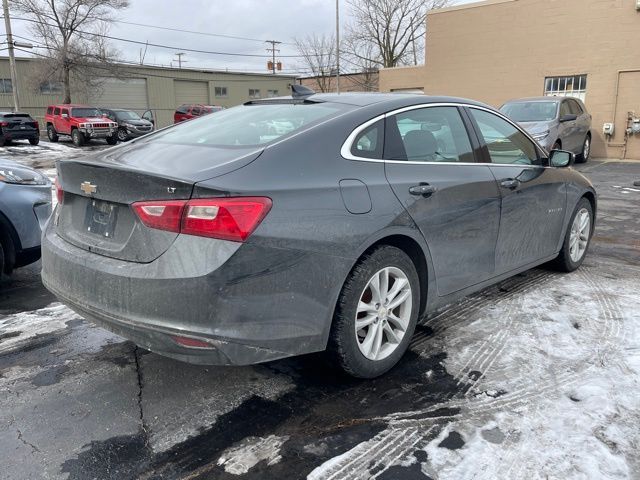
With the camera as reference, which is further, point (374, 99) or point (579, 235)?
point (579, 235)

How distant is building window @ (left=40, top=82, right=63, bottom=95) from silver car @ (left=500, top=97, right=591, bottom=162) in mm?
36053

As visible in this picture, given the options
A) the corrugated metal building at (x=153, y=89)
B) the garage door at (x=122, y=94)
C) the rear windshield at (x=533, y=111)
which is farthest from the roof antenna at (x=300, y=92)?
the garage door at (x=122, y=94)

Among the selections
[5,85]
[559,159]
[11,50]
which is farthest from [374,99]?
[5,85]

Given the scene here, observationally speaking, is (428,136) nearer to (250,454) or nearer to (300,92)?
(300,92)

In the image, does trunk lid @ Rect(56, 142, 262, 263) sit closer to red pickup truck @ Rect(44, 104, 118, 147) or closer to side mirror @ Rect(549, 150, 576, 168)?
side mirror @ Rect(549, 150, 576, 168)

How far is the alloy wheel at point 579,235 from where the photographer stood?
4953 millimetres

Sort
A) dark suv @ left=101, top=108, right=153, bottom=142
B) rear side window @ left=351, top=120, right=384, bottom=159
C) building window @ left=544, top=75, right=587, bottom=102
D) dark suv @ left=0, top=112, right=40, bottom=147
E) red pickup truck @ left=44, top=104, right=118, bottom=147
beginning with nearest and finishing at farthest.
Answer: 1. rear side window @ left=351, top=120, right=384, bottom=159
2. building window @ left=544, top=75, right=587, bottom=102
3. dark suv @ left=0, top=112, right=40, bottom=147
4. red pickup truck @ left=44, top=104, right=118, bottom=147
5. dark suv @ left=101, top=108, right=153, bottom=142

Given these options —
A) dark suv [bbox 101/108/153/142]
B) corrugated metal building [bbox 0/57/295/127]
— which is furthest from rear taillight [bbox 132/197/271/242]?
corrugated metal building [bbox 0/57/295/127]

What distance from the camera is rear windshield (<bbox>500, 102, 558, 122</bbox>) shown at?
12.5m

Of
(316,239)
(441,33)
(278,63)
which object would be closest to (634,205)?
(316,239)

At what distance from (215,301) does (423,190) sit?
4.77 feet

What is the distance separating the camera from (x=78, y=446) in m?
2.47

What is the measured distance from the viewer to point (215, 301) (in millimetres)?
2328

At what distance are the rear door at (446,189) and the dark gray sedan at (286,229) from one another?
0.01 meters
